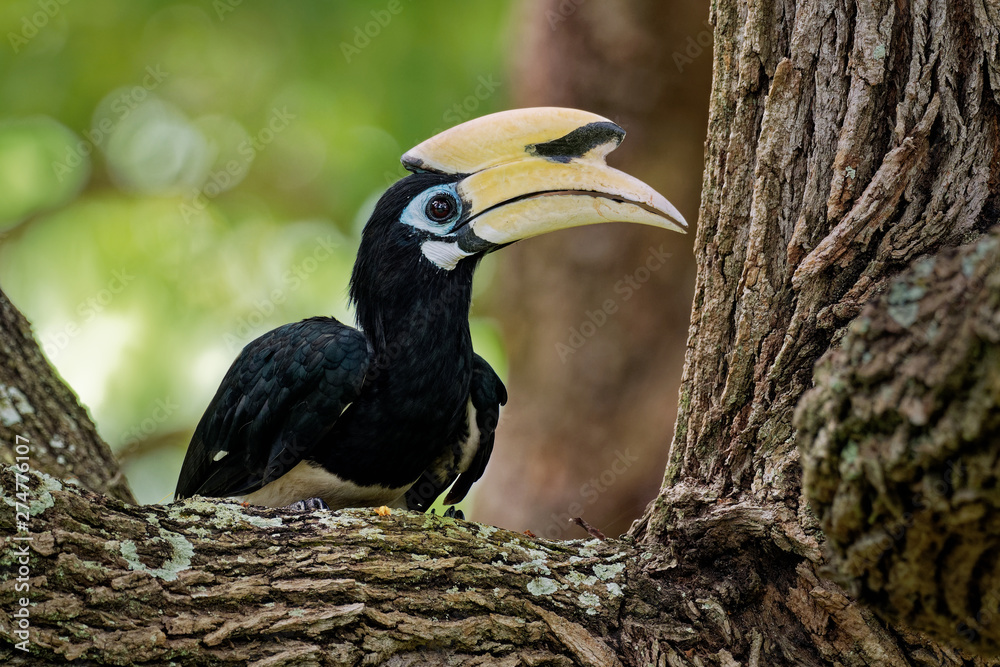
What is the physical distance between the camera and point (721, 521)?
282 cm

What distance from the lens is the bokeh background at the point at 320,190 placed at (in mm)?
6488

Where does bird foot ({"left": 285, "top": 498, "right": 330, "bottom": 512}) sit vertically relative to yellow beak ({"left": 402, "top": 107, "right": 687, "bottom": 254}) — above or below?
below

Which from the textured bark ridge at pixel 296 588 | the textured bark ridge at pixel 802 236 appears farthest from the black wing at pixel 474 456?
the textured bark ridge at pixel 802 236

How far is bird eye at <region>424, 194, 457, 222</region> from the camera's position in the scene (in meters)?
4.05

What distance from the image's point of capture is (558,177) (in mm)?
3824

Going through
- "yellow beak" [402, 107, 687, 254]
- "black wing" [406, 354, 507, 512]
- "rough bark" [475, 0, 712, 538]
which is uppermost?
"rough bark" [475, 0, 712, 538]

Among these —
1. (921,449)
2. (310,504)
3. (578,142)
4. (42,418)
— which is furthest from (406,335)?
(921,449)

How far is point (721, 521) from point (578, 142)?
1.74 metres

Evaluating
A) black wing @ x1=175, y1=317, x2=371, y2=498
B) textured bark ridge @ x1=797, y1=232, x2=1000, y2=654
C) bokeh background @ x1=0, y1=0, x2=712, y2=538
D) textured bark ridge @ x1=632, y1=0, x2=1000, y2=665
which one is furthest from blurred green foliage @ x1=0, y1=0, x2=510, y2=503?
textured bark ridge @ x1=797, y1=232, x2=1000, y2=654

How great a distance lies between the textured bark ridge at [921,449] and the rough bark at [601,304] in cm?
439

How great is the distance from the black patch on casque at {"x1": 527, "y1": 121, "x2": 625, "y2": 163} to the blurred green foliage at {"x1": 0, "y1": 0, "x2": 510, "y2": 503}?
2.85 meters

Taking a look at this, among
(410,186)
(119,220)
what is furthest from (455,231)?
(119,220)

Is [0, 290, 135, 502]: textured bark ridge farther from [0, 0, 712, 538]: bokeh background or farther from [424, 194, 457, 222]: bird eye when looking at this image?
[0, 0, 712, 538]: bokeh background

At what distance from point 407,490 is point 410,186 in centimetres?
145
